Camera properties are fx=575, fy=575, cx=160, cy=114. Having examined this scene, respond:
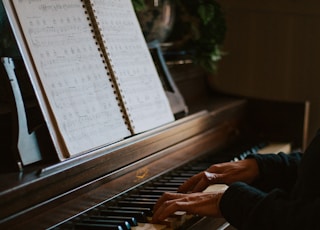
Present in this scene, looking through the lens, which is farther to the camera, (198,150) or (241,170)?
(198,150)

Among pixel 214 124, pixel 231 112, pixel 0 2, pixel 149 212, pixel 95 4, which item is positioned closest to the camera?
pixel 0 2

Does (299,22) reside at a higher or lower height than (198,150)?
higher

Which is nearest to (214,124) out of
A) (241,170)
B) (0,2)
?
(241,170)

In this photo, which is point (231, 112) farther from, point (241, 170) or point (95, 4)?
point (95, 4)

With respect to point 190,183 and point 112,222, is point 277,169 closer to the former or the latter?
point 190,183

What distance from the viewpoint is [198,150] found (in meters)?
2.28

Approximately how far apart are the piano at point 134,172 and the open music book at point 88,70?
0.06 m

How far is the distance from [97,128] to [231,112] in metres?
1.10

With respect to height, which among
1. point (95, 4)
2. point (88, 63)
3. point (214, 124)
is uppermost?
point (95, 4)

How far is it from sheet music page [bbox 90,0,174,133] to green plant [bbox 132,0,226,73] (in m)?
0.59

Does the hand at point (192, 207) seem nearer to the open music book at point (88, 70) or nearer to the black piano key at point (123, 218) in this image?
the black piano key at point (123, 218)

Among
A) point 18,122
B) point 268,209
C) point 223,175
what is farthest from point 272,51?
point 18,122

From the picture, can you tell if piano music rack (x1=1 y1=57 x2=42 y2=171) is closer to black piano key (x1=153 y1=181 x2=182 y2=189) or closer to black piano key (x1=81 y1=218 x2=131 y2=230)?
black piano key (x1=81 y1=218 x2=131 y2=230)

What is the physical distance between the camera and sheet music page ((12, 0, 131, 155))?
1521mm
